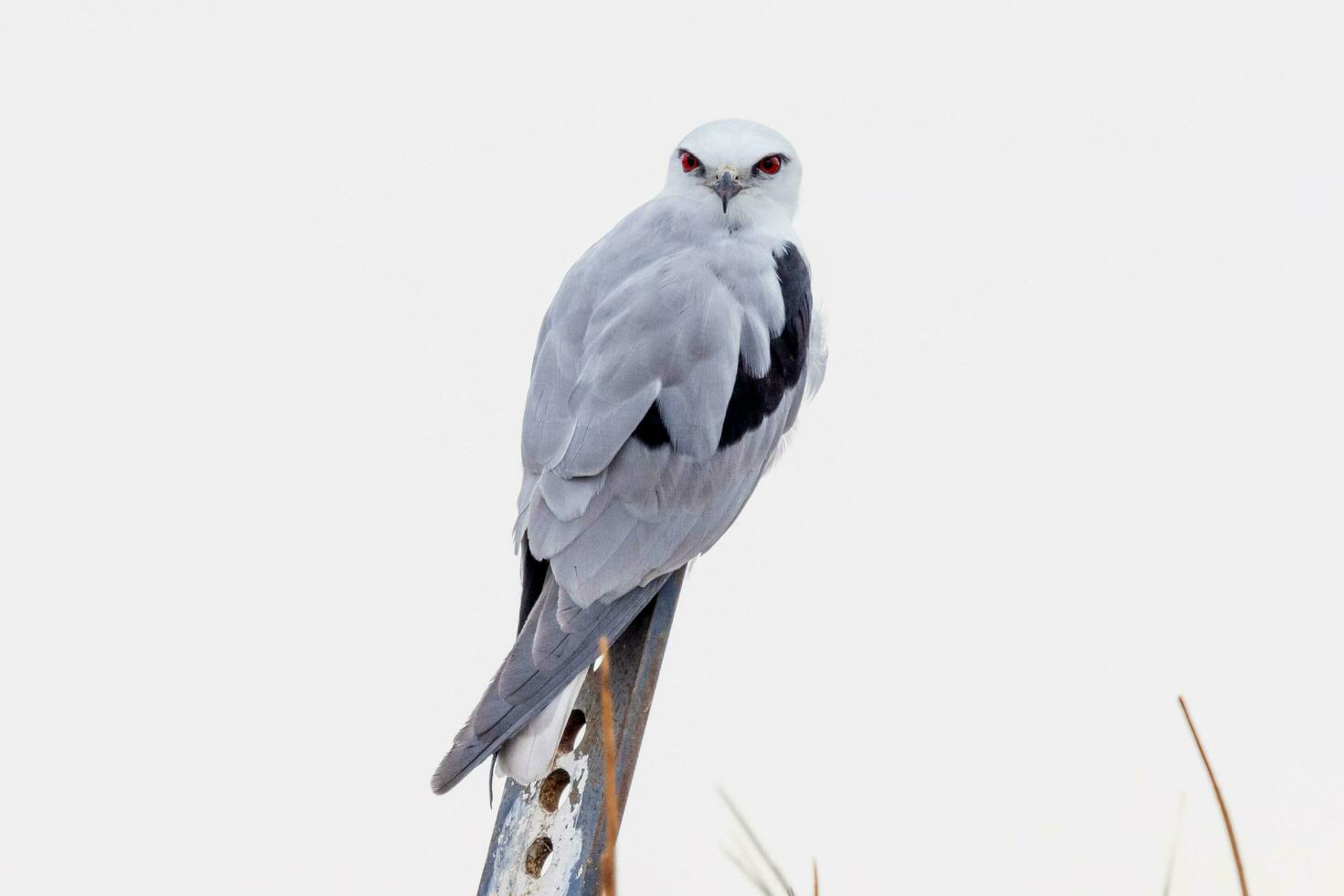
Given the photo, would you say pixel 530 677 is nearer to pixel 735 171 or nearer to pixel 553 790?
pixel 553 790

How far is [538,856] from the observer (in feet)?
8.79

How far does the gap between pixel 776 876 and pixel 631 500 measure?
197cm

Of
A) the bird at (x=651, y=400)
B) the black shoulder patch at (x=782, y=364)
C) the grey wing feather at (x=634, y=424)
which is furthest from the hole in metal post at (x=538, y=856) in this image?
the black shoulder patch at (x=782, y=364)

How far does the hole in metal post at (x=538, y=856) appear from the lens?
2666 mm

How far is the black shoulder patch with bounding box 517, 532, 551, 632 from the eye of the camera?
3.07 m

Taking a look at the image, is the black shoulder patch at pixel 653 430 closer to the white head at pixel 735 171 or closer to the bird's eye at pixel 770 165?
the white head at pixel 735 171

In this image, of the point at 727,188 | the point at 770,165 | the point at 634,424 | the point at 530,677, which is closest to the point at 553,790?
the point at 530,677

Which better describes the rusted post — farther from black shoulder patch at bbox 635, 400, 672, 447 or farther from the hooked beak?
the hooked beak

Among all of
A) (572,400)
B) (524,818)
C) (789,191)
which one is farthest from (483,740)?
(789,191)

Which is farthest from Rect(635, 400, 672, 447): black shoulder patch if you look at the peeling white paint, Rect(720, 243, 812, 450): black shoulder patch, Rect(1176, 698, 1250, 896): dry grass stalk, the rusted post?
Rect(1176, 698, 1250, 896): dry grass stalk

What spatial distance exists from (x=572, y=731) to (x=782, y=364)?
1.16m

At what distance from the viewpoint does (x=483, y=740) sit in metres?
2.55

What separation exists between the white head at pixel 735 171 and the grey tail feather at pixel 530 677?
1.15 meters

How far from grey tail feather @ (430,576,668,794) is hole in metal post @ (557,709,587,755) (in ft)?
0.47
